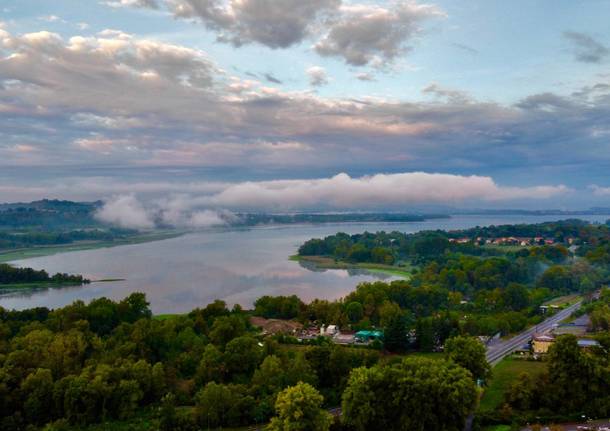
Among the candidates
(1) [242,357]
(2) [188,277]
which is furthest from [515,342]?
(2) [188,277]

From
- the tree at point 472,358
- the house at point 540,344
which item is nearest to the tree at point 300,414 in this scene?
the tree at point 472,358

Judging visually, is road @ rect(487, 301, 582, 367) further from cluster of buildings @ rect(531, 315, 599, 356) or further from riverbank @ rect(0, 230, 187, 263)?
riverbank @ rect(0, 230, 187, 263)

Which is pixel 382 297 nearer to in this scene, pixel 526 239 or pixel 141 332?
pixel 141 332

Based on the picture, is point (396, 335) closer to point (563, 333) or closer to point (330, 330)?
point (330, 330)

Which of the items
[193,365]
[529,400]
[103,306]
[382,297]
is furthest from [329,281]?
[529,400]

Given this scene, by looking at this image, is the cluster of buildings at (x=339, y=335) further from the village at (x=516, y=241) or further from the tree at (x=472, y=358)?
the village at (x=516, y=241)

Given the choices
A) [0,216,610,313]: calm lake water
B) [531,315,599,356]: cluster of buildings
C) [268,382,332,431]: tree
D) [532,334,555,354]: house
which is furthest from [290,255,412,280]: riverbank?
[268,382,332,431]: tree
